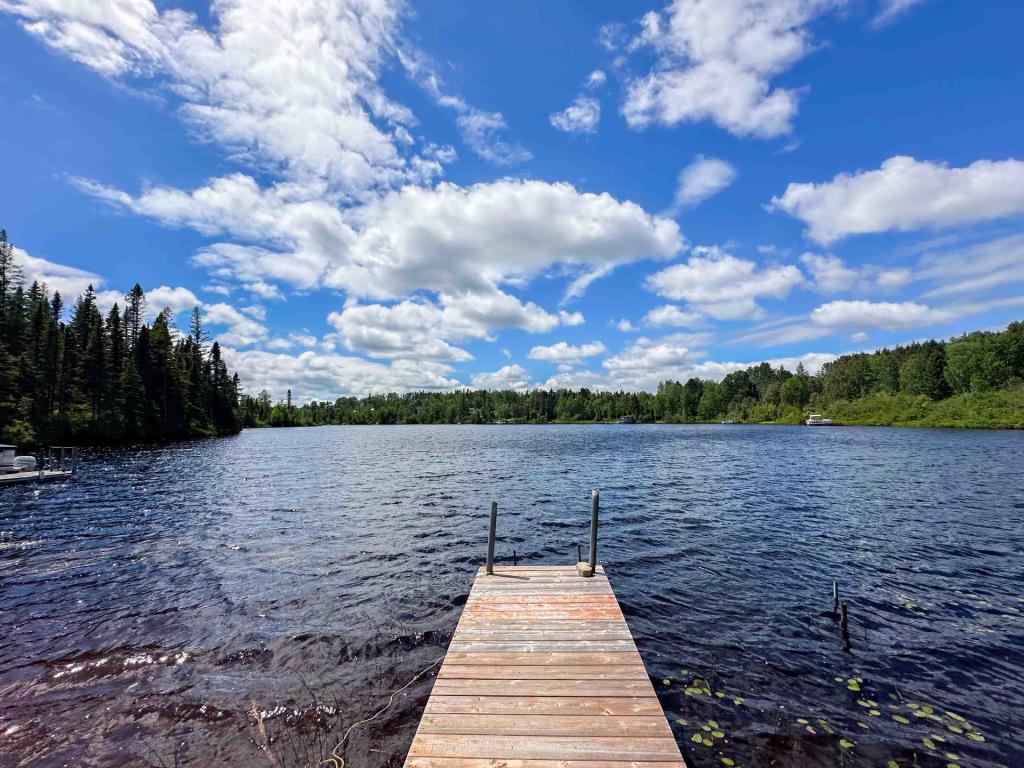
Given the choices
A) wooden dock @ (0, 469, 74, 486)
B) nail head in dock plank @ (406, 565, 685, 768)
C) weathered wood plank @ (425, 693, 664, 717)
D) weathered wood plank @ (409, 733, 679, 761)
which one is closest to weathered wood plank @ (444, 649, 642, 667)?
nail head in dock plank @ (406, 565, 685, 768)

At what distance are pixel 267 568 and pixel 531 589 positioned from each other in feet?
36.8

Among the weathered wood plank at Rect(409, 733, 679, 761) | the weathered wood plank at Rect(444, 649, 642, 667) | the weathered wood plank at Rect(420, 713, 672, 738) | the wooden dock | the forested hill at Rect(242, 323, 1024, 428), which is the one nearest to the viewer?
the weathered wood plank at Rect(409, 733, 679, 761)

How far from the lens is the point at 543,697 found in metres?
6.54

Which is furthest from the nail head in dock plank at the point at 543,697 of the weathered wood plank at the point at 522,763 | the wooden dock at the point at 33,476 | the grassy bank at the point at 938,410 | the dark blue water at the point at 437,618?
the grassy bank at the point at 938,410

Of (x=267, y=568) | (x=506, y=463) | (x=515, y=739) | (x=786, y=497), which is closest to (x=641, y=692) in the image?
(x=515, y=739)

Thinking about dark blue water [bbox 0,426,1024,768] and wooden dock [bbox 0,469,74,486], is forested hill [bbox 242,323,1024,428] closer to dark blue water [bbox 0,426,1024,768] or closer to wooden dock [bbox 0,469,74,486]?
dark blue water [bbox 0,426,1024,768]

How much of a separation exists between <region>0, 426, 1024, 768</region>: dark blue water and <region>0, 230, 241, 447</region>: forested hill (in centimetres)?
4515

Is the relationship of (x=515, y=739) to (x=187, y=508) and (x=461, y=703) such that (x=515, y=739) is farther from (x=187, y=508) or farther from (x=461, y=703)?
(x=187, y=508)

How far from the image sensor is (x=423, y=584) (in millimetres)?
15344

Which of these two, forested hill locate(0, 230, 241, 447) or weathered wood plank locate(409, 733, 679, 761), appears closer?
weathered wood plank locate(409, 733, 679, 761)

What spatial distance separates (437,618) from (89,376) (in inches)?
3383

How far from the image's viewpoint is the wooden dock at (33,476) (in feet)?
109

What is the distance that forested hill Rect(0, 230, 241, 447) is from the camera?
62312 millimetres

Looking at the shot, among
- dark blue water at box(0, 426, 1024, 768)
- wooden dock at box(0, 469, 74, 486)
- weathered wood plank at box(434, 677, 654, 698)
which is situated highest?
weathered wood plank at box(434, 677, 654, 698)
